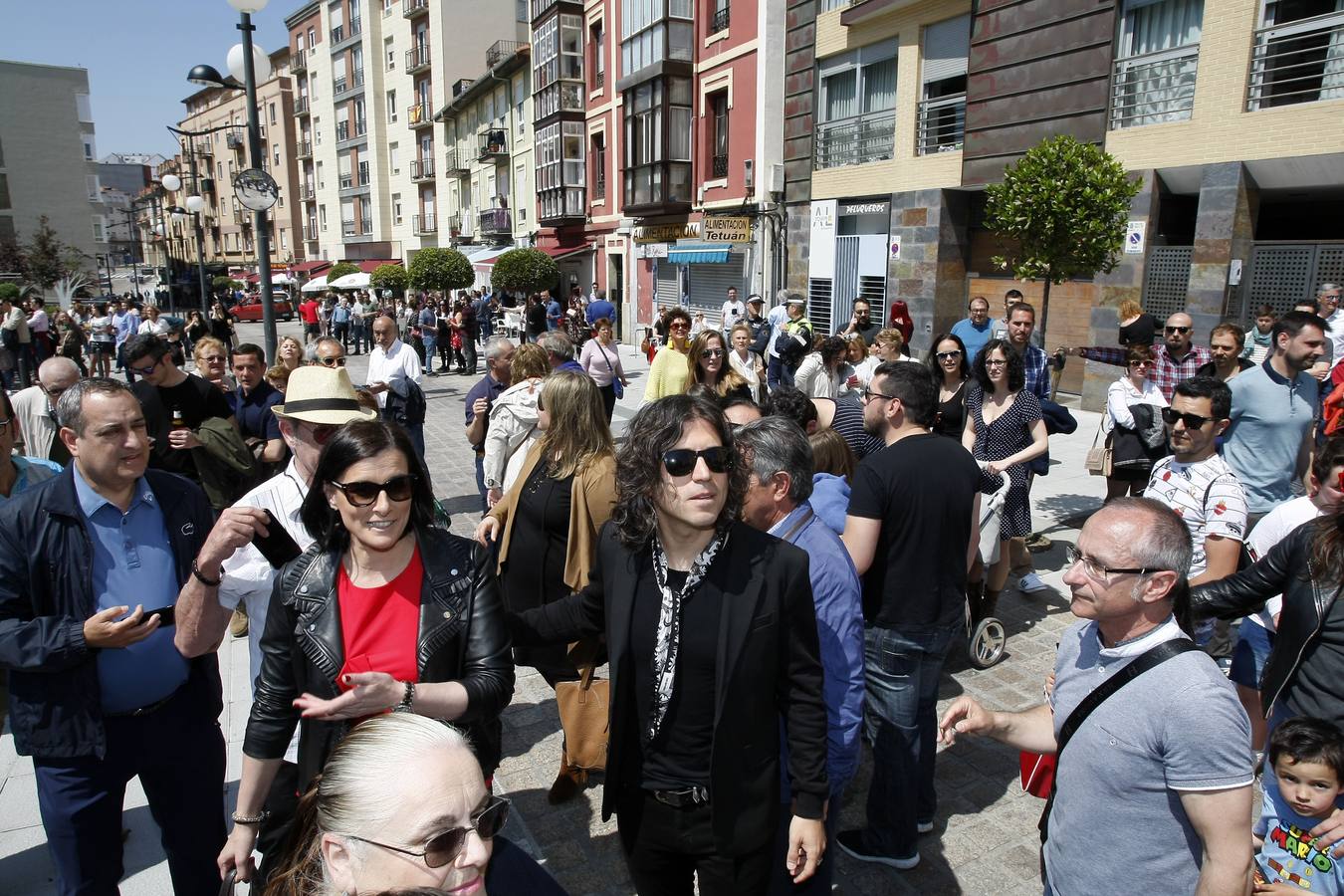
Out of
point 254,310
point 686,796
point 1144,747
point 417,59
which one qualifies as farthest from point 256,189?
point 417,59

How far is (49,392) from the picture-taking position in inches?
207

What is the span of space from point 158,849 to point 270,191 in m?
8.17

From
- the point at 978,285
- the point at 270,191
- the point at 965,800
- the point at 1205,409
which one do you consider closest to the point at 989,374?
the point at 1205,409

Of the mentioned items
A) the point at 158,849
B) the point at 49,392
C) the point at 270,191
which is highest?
the point at 270,191

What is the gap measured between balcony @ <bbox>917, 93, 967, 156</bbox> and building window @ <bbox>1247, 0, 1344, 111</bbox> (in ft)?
15.4

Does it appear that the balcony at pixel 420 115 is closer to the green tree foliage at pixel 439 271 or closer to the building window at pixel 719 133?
the green tree foliage at pixel 439 271

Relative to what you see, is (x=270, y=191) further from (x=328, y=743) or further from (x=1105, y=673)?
(x=1105, y=673)

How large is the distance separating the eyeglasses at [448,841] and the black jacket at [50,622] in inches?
63.1

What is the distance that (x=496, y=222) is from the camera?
3831 centimetres

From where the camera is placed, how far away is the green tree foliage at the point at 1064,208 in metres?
7.14

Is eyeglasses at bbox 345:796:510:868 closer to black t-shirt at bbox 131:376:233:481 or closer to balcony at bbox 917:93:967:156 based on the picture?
black t-shirt at bbox 131:376:233:481

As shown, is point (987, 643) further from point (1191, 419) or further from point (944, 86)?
point (944, 86)

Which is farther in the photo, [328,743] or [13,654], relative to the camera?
A: [13,654]

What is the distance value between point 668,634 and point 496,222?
38.7 meters
